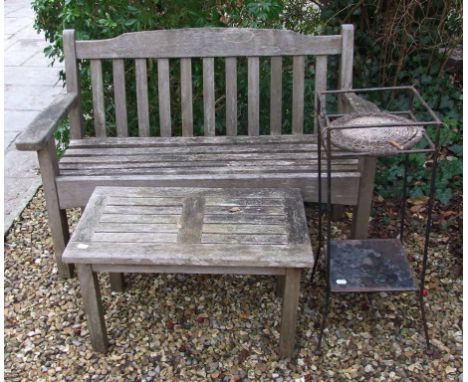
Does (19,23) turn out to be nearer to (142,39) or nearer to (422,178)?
(142,39)

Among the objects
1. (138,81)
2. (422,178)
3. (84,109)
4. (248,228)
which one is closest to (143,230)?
(248,228)

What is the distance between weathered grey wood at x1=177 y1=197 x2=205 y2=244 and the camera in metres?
2.29

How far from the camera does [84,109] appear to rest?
3.49m

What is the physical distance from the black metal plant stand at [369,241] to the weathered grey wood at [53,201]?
1.23 meters

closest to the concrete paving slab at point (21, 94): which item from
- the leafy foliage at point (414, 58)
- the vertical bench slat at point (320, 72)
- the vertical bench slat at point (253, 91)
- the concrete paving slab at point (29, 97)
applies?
the concrete paving slab at point (29, 97)

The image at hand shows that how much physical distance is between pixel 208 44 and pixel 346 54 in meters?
0.74

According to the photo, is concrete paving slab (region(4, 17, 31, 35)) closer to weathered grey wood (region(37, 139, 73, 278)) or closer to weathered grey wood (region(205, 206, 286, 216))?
weathered grey wood (region(37, 139, 73, 278))

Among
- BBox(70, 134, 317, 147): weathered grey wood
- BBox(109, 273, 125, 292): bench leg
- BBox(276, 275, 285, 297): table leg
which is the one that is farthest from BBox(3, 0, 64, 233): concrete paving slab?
BBox(276, 275, 285, 297): table leg

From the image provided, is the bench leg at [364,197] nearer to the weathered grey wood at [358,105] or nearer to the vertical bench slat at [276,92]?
the weathered grey wood at [358,105]

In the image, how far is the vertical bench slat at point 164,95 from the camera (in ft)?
10.3

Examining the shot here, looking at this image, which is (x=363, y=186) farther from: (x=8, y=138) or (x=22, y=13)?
(x=22, y=13)

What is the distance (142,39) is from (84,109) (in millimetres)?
660

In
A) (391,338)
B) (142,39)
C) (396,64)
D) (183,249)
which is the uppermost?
(142,39)

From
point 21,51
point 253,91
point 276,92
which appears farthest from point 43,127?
point 21,51
